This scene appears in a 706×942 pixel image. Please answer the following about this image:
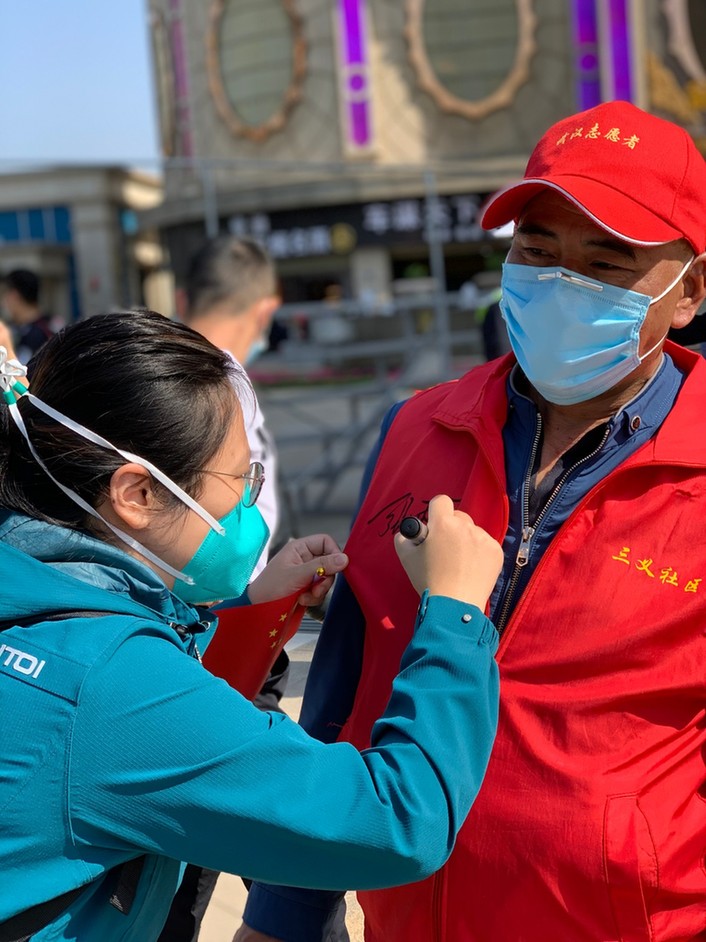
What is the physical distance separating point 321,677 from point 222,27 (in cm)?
2737

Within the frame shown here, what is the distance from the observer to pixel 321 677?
206 cm

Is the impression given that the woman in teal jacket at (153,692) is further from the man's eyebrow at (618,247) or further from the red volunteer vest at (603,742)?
the man's eyebrow at (618,247)

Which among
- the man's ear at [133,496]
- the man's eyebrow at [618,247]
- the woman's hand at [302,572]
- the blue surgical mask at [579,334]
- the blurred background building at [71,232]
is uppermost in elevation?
the man's eyebrow at [618,247]

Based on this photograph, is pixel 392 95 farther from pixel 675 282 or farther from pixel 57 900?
pixel 57 900

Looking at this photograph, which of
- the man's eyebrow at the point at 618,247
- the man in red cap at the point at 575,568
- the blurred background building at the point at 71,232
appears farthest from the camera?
the blurred background building at the point at 71,232

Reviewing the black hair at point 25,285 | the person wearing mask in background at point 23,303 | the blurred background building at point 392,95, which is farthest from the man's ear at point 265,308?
the blurred background building at point 392,95

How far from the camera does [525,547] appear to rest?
5.78 ft

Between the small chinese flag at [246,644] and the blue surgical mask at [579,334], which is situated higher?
the blue surgical mask at [579,334]

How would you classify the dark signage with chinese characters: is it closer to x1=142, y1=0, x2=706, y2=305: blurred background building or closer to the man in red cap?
x1=142, y1=0, x2=706, y2=305: blurred background building

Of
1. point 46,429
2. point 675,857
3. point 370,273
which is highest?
point 46,429

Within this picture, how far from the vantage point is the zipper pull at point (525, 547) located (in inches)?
69.1

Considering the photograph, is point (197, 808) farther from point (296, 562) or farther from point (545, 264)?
point (545, 264)

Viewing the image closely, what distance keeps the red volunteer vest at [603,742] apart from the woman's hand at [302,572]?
43 centimetres

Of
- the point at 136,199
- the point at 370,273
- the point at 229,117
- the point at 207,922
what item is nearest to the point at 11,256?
the point at 136,199
